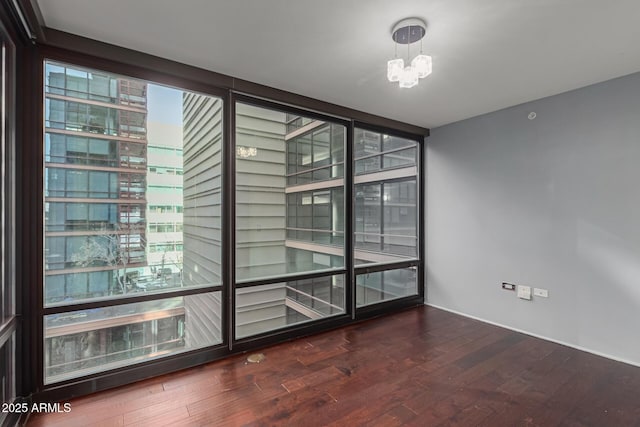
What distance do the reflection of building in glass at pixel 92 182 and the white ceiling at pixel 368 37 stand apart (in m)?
0.41

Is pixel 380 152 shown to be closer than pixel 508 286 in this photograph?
No

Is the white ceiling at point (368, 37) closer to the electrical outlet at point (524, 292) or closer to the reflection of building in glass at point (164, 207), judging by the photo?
the reflection of building in glass at point (164, 207)

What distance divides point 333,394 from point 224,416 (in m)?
0.76

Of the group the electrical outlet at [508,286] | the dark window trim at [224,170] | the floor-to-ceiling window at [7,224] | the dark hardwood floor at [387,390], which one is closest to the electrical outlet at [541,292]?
the electrical outlet at [508,286]

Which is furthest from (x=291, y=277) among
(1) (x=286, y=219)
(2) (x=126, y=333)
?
(2) (x=126, y=333)

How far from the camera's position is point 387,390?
7.35 ft

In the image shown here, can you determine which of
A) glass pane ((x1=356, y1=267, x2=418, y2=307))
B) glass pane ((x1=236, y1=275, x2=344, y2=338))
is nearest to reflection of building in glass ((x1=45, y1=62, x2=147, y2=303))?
glass pane ((x1=236, y1=275, x2=344, y2=338))

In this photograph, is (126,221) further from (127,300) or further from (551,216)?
(551,216)

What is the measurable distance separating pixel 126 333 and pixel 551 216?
13.6 feet

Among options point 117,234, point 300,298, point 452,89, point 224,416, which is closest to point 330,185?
point 300,298

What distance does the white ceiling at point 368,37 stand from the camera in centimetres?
179

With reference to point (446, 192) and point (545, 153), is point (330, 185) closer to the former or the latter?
point (446, 192)

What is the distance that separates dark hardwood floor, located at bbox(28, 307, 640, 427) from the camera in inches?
76.2

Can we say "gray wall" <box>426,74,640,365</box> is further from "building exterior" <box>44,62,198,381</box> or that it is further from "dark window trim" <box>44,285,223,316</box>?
"building exterior" <box>44,62,198,381</box>
